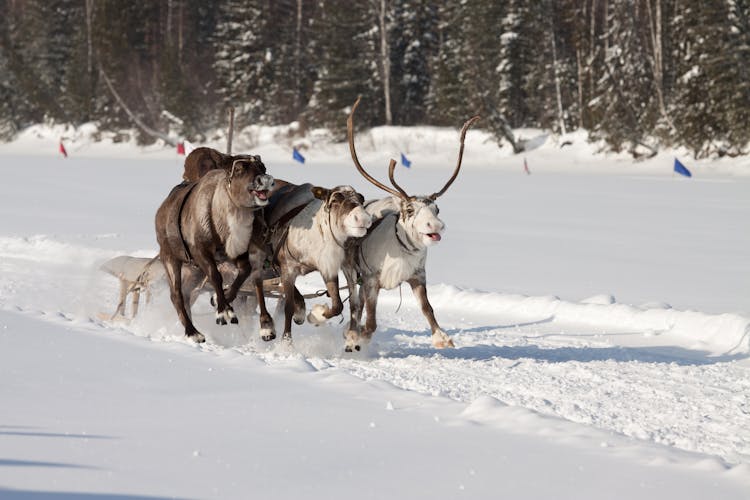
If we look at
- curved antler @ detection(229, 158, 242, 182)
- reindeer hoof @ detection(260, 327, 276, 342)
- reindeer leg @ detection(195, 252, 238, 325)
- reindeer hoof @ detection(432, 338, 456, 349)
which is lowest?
reindeer hoof @ detection(432, 338, 456, 349)

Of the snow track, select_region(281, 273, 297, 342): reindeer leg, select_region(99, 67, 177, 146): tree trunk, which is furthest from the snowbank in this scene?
select_region(99, 67, 177, 146): tree trunk

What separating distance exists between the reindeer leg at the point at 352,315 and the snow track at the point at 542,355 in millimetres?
140

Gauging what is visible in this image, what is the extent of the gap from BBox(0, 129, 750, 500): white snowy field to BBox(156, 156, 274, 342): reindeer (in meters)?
0.45

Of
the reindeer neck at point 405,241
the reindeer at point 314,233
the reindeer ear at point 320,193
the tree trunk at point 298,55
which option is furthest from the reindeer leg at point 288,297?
the tree trunk at point 298,55

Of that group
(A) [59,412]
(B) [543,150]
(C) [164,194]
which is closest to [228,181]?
(A) [59,412]

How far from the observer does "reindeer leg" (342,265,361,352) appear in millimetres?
7102

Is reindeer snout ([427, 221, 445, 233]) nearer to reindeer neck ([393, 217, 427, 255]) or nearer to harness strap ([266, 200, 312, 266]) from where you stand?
reindeer neck ([393, 217, 427, 255])

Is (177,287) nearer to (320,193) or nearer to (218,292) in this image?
(218,292)

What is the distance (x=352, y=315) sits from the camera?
7176 mm

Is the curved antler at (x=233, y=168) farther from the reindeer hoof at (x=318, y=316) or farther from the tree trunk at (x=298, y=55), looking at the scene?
the tree trunk at (x=298, y=55)

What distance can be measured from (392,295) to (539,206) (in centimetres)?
1219

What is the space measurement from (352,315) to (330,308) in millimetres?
167

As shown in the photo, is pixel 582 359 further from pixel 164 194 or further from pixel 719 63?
pixel 719 63

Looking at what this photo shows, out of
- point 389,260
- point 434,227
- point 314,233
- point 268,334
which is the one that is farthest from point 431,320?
point 268,334
